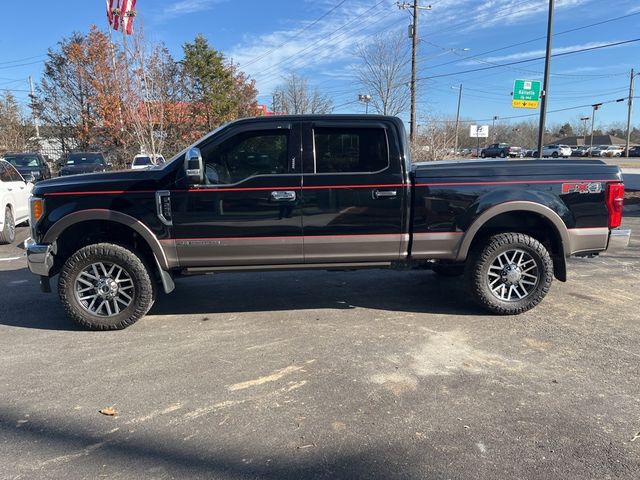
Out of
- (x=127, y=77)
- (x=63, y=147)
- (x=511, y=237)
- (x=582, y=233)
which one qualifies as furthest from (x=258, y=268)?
(x=63, y=147)

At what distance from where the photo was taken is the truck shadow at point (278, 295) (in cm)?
540

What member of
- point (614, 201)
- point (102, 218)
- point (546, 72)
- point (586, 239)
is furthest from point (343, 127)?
point (546, 72)

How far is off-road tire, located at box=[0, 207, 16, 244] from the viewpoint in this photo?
30.5 feet

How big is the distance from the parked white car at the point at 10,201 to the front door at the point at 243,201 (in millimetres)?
6483

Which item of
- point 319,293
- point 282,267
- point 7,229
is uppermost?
point 282,267

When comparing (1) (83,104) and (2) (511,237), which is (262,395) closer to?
(2) (511,237)

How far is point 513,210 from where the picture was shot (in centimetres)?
496

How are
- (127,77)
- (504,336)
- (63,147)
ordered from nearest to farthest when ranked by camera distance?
(504,336)
(127,77)
(63,147)

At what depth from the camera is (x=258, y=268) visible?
4910mm

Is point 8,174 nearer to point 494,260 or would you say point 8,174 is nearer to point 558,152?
point 494,260

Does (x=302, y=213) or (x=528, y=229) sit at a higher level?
(x=302, y=213)

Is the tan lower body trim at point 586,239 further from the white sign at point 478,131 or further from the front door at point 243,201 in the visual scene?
the white sign at point 478,131

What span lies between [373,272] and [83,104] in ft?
105

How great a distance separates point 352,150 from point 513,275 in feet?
7.05
